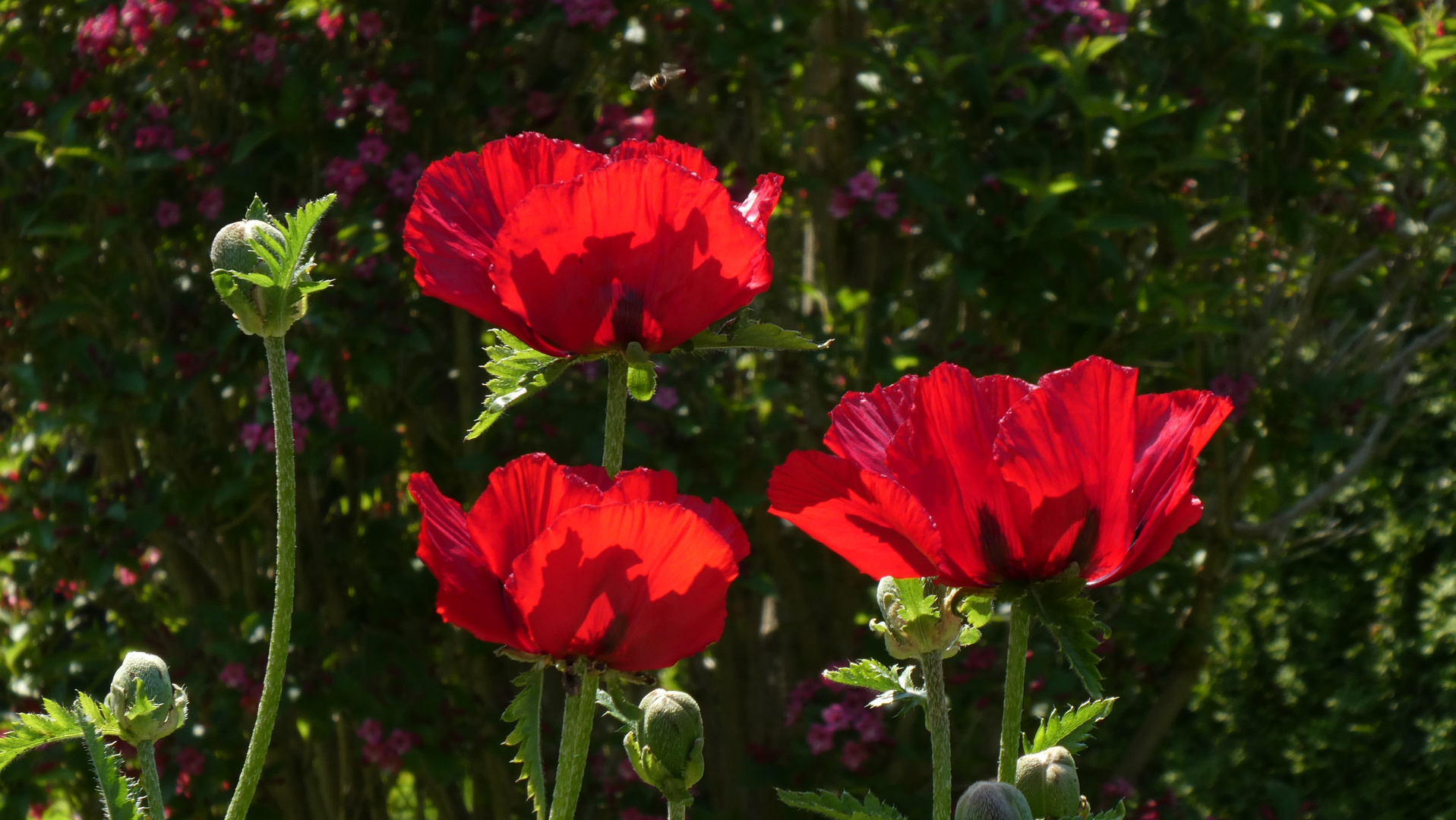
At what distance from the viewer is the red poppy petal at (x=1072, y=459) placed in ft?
2.01

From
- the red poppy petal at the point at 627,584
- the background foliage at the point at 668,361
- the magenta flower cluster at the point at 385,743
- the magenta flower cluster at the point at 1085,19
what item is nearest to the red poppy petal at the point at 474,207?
the red poppy petal at the point at 627,584

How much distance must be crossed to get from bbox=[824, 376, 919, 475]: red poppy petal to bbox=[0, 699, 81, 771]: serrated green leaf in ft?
1.12

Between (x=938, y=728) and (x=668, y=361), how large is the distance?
1867 millimetres

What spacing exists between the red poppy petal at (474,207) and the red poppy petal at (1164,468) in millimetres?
266

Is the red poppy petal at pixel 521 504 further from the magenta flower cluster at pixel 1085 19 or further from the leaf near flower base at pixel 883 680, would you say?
the magenta flower cluster at pixel 1085 19

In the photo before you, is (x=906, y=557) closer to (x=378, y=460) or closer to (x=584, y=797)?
(x=378, y=460)

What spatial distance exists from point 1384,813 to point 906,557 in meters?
3.33

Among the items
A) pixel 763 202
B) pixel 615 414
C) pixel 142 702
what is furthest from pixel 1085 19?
pixel 142 702

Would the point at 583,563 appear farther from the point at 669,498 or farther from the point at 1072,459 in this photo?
the point at 1072,459

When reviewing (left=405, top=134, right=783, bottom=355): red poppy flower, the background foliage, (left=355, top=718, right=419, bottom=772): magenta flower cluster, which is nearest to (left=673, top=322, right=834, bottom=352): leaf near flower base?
(left=405, top=134, right=783, bottom=355): red poppy flower

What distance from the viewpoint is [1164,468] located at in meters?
0.64

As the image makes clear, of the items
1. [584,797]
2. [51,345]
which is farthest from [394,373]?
[584,797]

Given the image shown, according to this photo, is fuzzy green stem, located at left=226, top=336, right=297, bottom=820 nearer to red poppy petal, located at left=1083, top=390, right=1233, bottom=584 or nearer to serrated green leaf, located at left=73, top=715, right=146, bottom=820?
serrated green leaf, located at left=73, top=715, right=146, bottom=820

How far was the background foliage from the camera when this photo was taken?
8.59 feet
